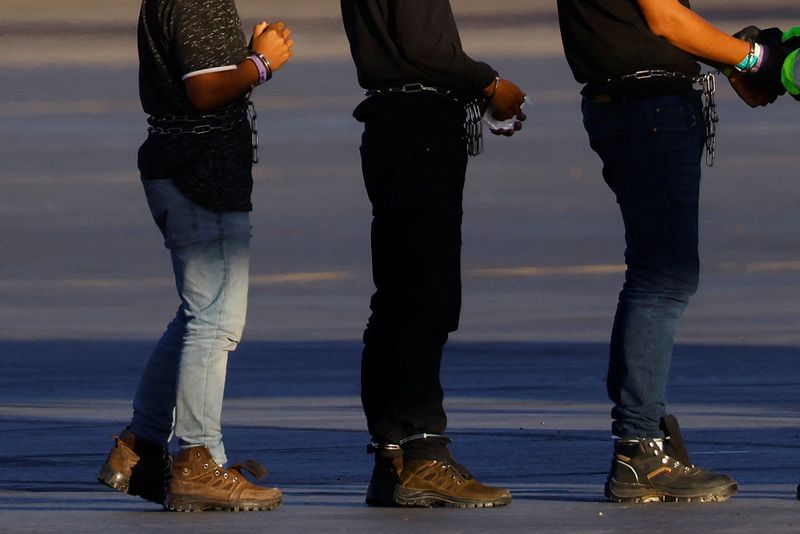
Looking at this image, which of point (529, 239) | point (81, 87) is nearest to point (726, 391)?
point (529, 239)

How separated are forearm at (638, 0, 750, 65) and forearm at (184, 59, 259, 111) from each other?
3.02 feet

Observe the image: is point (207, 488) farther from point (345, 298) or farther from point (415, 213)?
point (345, 298)

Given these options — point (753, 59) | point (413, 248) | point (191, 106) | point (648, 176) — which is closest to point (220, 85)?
point (191, 106)

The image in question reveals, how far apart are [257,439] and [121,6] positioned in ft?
73.2

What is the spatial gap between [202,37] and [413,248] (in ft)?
2.27

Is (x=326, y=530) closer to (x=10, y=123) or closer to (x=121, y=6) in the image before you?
(x=10, y=123)

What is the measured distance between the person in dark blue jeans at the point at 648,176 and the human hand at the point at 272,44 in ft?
2.16

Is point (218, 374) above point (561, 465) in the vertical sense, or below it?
above

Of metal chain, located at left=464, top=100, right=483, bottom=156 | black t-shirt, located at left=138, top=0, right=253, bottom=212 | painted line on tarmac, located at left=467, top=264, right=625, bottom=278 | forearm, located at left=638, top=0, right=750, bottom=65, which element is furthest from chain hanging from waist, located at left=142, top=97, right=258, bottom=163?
painted line on tarmac, located at left=467, top=264, right=625, bottom=278

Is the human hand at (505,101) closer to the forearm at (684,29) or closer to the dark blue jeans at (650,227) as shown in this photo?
the dark blue jeans at (650,227)

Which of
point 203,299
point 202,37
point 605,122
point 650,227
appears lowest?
point 203,299

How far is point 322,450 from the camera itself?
24.2ft

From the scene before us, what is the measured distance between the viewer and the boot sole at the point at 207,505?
19.2 feet

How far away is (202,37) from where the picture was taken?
5.79 metres
